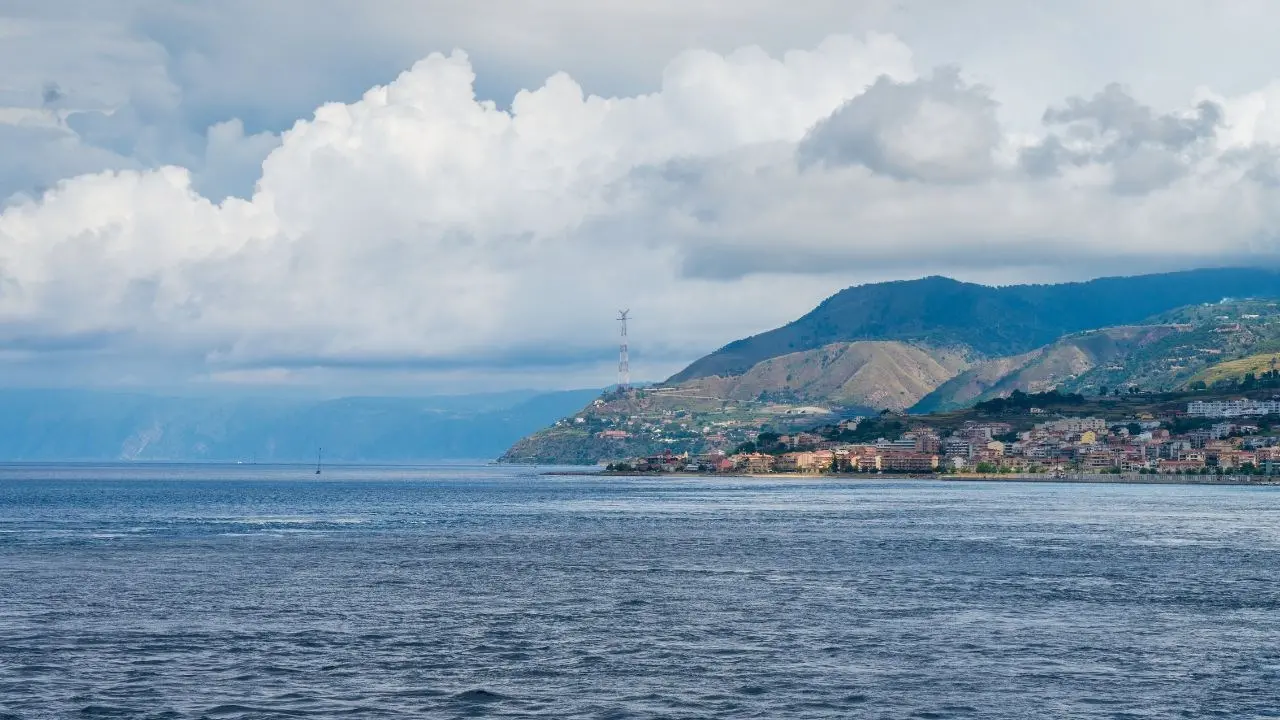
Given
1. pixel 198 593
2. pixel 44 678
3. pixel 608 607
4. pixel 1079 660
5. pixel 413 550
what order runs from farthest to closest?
pixel 413 550 < pixel 198 593 < pixel 608 607 < pixel 1079 660 < pixel 44 678

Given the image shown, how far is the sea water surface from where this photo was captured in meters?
49.7

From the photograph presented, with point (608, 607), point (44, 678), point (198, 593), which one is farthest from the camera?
point (198, 593)

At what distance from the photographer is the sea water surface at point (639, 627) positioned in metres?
49.7

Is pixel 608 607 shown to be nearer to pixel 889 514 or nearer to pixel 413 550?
pixel 413 550

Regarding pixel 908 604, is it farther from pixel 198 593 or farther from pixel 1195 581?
pixel 198 593

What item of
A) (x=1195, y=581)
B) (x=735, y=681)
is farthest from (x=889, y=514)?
(x=735, y=681)

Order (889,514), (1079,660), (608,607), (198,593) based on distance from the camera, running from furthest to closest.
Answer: (889,514) → (198,593) → (608,607) → (1079,660)

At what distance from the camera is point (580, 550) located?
11550 centimetres

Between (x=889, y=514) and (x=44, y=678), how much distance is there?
13707 cm

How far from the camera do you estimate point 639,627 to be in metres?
67.1

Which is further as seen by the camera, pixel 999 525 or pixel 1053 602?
pixel 999 525

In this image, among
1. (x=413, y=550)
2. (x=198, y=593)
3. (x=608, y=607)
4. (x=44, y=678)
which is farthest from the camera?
(x=413, y=550)

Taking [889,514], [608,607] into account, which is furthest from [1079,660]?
[889,514]

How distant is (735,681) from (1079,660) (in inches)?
578
